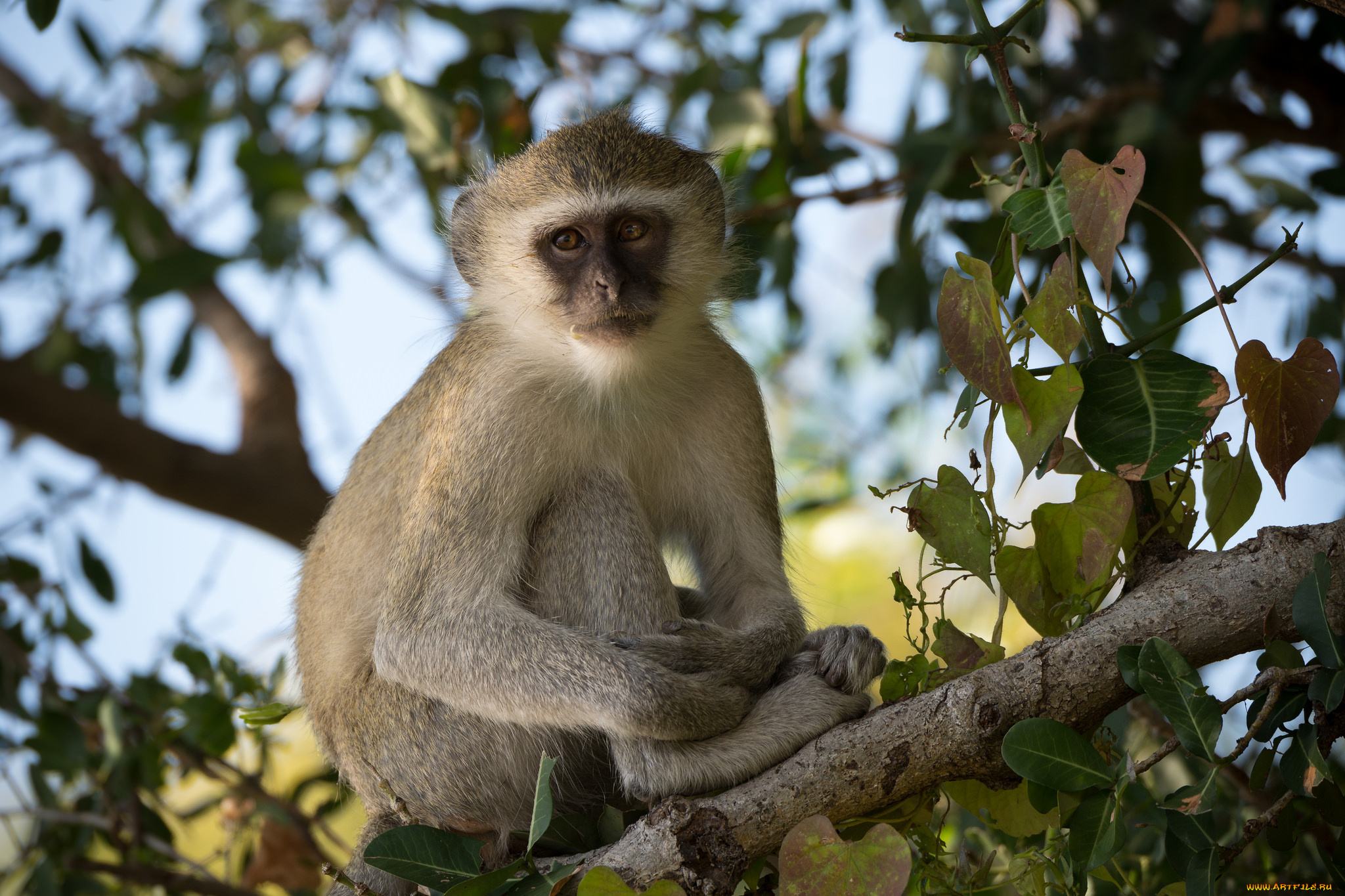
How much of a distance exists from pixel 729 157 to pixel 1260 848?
329cm

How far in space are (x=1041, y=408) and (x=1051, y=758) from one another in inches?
27.1

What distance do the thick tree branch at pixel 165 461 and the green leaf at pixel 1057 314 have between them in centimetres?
446

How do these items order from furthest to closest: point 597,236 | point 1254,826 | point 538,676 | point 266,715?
1. point 597,236
2. point 266,715
3. point 538,676
4. point 1254,826

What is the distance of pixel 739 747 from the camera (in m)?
2.92

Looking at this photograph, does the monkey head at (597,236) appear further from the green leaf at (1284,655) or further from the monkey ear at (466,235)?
the green leaf at (1284,655)

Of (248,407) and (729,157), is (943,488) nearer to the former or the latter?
(729,157)

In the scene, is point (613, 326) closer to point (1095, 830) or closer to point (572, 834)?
point (572, 834)

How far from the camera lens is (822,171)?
4820mm

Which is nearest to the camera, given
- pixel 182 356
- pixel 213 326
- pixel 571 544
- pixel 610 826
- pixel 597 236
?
pixel 610 826

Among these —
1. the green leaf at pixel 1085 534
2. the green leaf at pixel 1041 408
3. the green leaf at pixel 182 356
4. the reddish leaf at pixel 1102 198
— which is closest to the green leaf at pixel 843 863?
the green leaf at pixel 1085 534

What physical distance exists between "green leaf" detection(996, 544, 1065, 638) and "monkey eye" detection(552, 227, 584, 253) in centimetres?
201

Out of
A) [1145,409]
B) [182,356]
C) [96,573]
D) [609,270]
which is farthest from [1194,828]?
[182,356]

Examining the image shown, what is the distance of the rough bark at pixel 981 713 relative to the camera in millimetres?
2166

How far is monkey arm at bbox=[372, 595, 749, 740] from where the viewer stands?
2.96 metres
